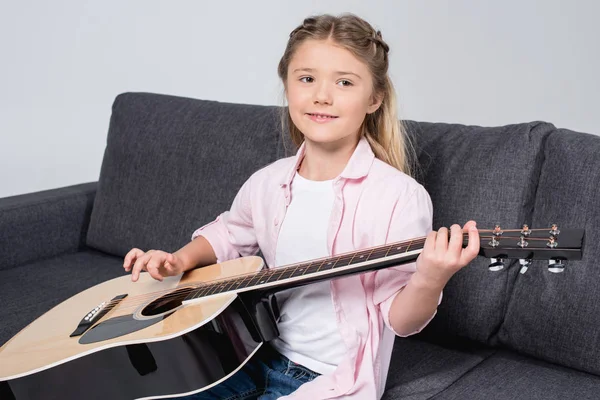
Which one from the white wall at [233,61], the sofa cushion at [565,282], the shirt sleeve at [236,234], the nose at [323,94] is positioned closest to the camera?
the nose at [323,94]

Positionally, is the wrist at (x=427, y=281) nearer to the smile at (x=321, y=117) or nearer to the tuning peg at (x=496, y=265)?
the tuning peg at (x=496, y=265)

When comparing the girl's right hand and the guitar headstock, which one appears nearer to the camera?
the guitar headstock

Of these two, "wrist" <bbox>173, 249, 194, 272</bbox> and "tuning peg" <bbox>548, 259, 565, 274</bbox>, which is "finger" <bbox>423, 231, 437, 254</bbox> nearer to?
"tuning peg" <bbox>548, 259, 565, 274</bbox>

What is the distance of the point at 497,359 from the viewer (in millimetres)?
2045

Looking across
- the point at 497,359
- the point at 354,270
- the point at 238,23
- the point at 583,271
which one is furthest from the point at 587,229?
the point at 238,23

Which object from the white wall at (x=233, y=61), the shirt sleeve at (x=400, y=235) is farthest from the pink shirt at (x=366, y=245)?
the white wall at (x=233, y=61)

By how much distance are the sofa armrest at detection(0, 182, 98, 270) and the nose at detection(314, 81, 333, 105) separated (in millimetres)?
1395

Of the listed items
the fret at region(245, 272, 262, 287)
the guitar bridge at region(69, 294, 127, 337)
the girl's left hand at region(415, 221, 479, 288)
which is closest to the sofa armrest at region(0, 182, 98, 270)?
the guitar bridge at region(69, 294, 127, 337)

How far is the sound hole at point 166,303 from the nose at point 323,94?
50 centimetres

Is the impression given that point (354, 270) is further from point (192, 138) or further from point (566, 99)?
point (566, 99)

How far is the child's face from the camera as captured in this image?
6.02 feet

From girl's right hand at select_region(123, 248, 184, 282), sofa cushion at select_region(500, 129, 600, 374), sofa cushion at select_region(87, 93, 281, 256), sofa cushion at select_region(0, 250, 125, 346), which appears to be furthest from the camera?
sofa cushion at select_region(87, 93, 281, 256)

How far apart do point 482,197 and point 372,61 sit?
1.43 feet

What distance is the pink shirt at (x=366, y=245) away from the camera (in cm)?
174
